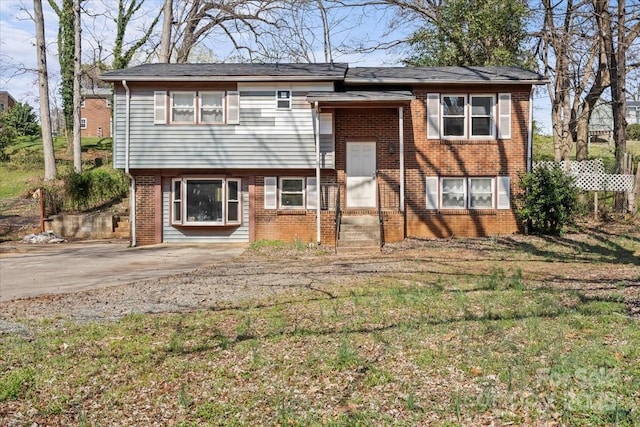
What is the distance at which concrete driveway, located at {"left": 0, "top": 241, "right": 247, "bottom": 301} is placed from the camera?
11195 mm

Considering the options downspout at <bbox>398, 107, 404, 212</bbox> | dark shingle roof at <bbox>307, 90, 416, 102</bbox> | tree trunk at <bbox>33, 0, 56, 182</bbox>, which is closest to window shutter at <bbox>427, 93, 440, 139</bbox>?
downspout at <bbox>398, 107, 404, 212</bbox>

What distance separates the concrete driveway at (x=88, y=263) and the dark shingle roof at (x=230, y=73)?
16.8ft

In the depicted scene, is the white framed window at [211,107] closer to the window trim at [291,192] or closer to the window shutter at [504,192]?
the window trim at [291,192]

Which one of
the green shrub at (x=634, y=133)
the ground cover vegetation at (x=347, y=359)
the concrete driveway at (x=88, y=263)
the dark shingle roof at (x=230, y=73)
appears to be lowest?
the ground cover vegetation at (x=347, y=359)

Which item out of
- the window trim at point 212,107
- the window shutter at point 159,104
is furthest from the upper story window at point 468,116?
the window shutter at point 159,104

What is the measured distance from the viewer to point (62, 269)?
1336cm

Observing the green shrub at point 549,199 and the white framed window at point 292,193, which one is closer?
the green shrub at point 549,199

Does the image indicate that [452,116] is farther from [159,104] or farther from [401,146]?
[159,104]

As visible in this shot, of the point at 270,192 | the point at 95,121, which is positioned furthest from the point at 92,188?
the point at 95,121

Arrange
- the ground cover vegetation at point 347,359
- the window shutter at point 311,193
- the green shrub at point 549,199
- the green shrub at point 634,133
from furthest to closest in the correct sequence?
the green shrub at point 634,133 → the window shutter at point 311,193 → the green shrub at point 549,199 → the ground cover vegetation at point 347,359

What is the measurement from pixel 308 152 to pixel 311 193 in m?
1.34

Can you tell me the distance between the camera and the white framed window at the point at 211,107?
18.2 meters

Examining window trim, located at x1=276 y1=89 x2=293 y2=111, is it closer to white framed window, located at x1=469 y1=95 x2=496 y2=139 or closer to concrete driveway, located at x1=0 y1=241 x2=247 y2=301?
concrete driveway, located at x1=0 y1=241 x2=247 y2=301

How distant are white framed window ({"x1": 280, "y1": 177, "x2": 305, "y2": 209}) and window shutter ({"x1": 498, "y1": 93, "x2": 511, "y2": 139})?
6.54 m
